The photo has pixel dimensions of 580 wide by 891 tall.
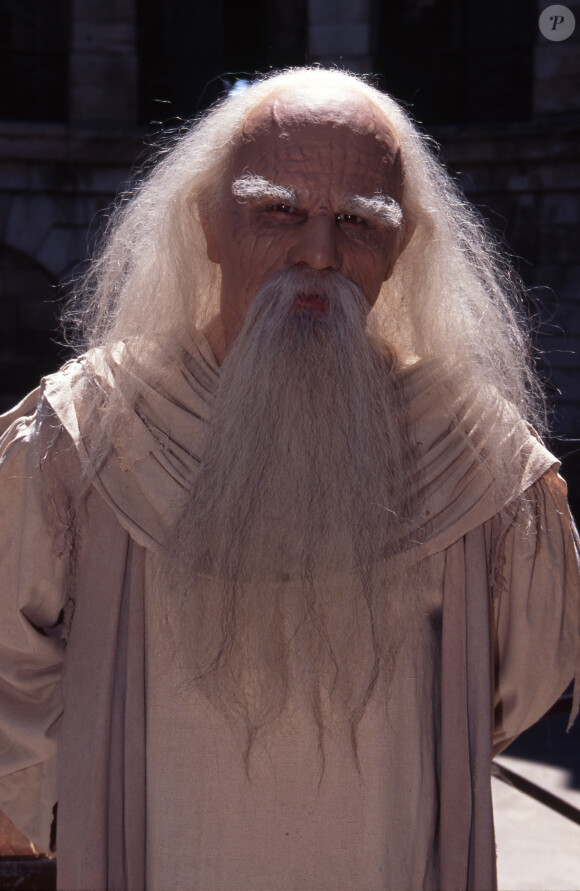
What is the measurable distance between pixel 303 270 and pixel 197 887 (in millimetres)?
A: 945

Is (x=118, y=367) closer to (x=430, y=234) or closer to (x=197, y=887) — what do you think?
(x=430, y=234)

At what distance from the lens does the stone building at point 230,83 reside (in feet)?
29.5

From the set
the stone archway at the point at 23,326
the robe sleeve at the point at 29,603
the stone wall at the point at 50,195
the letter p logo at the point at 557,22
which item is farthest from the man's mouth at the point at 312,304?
the stone archway at the point at 23,326

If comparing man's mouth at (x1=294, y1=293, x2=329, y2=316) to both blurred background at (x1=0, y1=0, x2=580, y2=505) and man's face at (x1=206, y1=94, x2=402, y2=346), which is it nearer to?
man's face at (x1=206, y1=94, x2=402, y2=346)

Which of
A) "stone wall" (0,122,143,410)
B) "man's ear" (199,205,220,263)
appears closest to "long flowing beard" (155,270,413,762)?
Result: "man's ear" (199,205,220,263)

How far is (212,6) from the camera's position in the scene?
10938 mm

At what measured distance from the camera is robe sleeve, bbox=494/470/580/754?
1.63 m

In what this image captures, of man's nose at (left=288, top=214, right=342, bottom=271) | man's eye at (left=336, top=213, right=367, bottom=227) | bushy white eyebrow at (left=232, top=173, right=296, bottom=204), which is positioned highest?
bushy white eyebrow at (left=232, top=173, right=296, bottom=204)

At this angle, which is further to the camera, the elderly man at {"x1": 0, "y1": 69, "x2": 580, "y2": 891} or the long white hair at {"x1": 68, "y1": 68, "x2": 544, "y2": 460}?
the long white hair at {"x1": 68, "y1": 68, "x2": 544, "y2": 460}

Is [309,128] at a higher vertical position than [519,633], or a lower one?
higher

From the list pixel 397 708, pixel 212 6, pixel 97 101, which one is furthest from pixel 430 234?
pixel 212 6

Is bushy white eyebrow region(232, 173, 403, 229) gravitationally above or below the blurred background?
below

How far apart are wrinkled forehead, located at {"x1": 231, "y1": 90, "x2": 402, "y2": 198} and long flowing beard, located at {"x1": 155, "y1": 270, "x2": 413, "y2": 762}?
0.17 m

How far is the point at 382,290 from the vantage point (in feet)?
6.02
